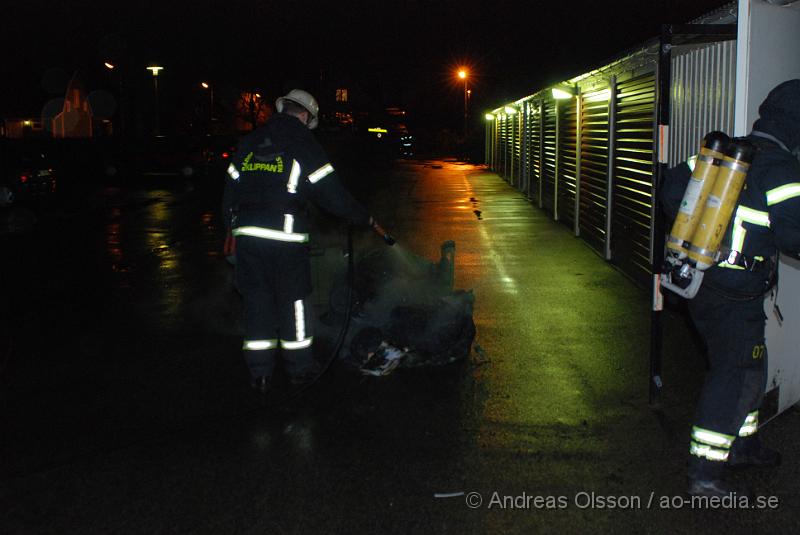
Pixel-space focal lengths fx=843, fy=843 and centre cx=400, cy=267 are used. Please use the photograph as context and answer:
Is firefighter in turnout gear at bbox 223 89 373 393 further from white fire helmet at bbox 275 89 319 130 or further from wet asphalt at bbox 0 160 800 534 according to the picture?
wet asphalt at bbox 0 160 800 534

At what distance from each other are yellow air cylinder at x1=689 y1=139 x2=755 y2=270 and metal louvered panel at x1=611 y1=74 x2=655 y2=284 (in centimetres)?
591

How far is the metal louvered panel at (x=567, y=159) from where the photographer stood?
49.9 ft

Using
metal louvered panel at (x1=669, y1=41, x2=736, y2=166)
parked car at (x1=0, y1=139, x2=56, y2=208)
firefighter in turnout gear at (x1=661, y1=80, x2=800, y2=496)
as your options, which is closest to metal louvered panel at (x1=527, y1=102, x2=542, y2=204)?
metal louvered panel at (x1=669, y1=41, x2=736, y2=166)

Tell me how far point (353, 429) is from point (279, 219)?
1473 millimetres

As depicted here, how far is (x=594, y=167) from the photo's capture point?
521 inches

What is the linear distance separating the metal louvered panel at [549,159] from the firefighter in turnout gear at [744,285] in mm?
13712

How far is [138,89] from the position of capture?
52.8m

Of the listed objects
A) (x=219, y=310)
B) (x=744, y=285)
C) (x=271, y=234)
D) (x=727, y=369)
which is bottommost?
(x=219, y=310)

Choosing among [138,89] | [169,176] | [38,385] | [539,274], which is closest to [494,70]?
[138,89]

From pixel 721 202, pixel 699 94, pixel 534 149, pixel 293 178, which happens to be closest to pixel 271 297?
pixel 293 178

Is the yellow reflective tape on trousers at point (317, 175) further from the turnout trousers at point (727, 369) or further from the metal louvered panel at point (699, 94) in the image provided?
the metal louvered panel at point (699, 94)

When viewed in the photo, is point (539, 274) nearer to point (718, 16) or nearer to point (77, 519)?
point (718, 16)

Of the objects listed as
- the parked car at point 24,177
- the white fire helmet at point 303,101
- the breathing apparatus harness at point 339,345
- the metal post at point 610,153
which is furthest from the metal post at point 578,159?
the parked car at point 24,177

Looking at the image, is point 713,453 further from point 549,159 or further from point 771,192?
point 549,159
